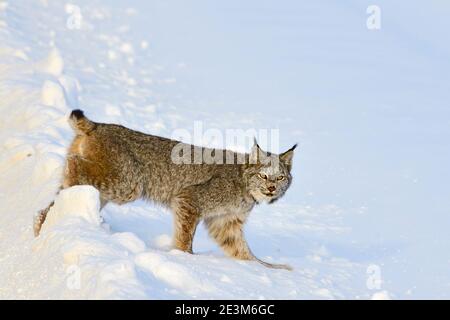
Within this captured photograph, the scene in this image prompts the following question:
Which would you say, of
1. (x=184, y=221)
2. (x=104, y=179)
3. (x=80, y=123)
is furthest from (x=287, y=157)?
(x=80, y=123)

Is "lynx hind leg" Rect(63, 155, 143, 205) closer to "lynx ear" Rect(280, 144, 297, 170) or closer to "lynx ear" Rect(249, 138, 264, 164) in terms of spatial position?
"lynx ear" Rect(249, 138, 264, 164)

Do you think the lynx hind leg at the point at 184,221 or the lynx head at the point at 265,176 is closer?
the lynx hind leg at the point at 184,221

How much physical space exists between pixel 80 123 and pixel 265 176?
1789 mm

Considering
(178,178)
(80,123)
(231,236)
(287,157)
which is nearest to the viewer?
(80,123)

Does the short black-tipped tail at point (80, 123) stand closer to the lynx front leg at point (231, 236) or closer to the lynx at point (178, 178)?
the lynx at point (178, 178)

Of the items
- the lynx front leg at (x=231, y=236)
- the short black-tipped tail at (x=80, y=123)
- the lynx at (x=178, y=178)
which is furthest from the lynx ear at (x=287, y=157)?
the short black-tipped tail at (x=80, y=123)

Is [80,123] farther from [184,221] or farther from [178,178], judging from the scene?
[184,221]

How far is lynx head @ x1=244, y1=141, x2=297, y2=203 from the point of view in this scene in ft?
26.8

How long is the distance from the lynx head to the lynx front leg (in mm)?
330

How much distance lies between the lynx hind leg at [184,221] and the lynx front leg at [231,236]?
455mm

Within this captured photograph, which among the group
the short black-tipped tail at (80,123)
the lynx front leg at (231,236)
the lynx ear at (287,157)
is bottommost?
the lynx front leg at (231,236)

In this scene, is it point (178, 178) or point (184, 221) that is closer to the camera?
point (184, 221)

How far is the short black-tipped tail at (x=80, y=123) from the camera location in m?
7.79

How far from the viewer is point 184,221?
25.6 feet
